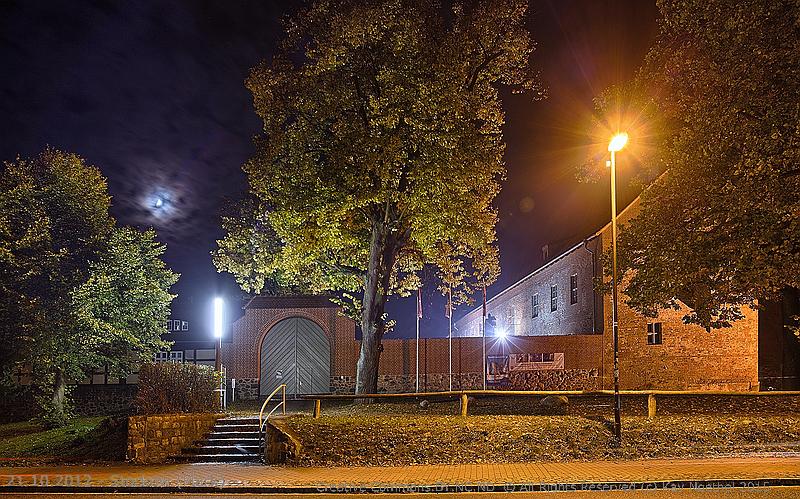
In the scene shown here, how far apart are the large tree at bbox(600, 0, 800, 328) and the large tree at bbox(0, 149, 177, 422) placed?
18275mm

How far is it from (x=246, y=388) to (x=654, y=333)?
18.6m

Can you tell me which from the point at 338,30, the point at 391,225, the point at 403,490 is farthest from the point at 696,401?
the point at 338,30

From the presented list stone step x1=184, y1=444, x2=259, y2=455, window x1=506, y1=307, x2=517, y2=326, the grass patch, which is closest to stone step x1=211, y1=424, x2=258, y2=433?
stone step x1=184, y1=444, x2=259, y2=455

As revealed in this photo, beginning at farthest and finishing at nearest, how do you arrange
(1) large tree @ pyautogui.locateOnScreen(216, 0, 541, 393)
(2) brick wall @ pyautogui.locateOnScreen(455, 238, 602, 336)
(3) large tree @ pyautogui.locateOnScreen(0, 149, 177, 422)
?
(2) brick wall @ pyautogui.locateOnScreen(455, 238, 602, 336)
(3) large tree @ pyautogui.locateOnScreen(0, 149, 177, 422)
(1) large tree @ pyautogui.locateOnScreen(216, 0, 541, 393)

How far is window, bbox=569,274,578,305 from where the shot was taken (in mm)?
35344

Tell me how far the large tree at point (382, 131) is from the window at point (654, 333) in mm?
11915

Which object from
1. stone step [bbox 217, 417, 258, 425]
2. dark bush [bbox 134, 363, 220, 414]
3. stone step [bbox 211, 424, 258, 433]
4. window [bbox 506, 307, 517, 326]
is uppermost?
window [bbox 506, 307, 517, 326]

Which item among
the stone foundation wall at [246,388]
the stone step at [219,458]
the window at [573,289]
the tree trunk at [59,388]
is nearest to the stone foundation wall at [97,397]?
the tree trunk at [59,388]

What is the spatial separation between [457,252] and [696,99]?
9.80m

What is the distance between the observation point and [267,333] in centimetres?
3073

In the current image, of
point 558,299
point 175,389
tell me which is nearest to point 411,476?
point 175,389

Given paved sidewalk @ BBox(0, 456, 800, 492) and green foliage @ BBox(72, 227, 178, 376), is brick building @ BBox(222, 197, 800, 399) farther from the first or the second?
paved sidewalk @ BBox(0, 456, 800, 492)

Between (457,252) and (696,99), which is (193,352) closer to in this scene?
(457,252)

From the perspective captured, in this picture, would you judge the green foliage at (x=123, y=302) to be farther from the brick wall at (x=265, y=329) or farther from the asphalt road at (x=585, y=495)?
the asphalt road at (x=585, y=495)
